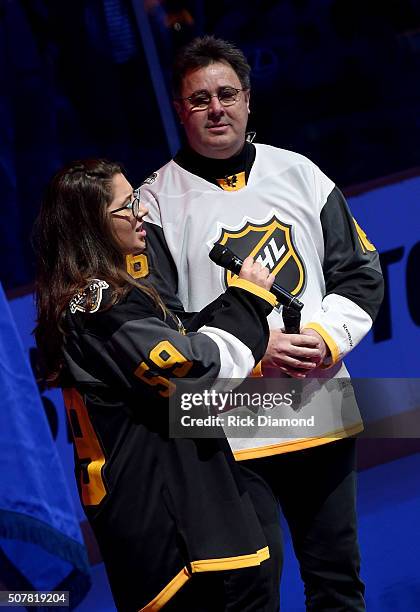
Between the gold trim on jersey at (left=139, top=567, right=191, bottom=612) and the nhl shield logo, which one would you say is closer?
the gold trim on jersey at (left=139, top=567, right=191, bottom=612)

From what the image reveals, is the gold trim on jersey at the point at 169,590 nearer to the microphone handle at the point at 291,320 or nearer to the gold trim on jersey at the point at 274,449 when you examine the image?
the gold trim on jersey at the point at 274,449

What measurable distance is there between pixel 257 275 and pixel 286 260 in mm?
334

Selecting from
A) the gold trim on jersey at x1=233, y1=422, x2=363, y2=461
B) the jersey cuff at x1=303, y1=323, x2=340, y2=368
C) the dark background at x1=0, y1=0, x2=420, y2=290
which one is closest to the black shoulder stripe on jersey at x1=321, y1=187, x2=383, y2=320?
the jersey cuff at x1=303, y1=323, x2=340, y2=368

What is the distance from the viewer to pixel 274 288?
235cm

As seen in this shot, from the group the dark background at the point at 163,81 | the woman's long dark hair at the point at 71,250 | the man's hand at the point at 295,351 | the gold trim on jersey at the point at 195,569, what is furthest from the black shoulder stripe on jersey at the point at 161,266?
the dark background at the point at 163,81

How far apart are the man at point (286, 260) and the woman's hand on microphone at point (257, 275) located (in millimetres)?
286

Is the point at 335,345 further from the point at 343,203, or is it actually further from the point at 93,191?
the point at 93,191

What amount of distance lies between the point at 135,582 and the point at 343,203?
1022 mm

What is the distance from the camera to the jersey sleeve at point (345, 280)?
2568 millimetres

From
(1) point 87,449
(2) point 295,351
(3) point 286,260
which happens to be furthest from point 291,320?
(1) point 87,449

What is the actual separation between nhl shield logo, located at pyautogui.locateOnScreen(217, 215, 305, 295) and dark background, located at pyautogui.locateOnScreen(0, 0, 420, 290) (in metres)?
1.71

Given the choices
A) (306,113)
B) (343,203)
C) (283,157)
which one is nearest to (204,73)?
(283,157)

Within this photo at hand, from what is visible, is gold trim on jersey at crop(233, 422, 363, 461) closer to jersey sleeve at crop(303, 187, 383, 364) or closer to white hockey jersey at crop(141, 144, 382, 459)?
white hockey jersey at crop(141, 144, 382, 459)

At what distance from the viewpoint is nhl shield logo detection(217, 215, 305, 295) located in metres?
2.55
